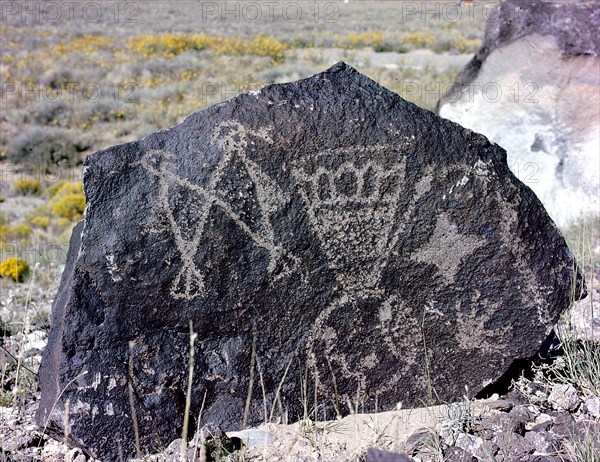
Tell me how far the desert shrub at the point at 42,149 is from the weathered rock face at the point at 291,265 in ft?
25.3

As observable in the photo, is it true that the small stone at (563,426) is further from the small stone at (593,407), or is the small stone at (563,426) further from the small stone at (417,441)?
the small stone at (417,441)

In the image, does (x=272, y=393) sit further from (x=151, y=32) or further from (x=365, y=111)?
(x=151, y=32)

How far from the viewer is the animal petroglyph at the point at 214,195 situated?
103 inches

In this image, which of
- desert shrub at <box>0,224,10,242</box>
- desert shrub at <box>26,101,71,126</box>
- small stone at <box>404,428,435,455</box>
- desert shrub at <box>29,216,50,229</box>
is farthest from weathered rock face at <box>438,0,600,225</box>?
desert shrub at <box>26,101,71,126</box>

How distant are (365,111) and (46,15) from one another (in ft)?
91.5

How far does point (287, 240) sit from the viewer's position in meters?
2.67

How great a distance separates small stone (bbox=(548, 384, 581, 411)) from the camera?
2.77 m

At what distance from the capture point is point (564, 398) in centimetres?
279

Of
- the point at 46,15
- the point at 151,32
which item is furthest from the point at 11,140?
the point at 46,15

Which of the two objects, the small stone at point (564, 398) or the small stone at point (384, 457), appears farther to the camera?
the small stone at point (564, 398)

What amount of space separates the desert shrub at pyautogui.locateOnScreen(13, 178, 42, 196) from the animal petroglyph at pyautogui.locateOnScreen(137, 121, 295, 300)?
7063 mm

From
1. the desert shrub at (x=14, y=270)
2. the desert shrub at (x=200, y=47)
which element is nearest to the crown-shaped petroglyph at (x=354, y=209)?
the desert shrub at (x=14, y=270)

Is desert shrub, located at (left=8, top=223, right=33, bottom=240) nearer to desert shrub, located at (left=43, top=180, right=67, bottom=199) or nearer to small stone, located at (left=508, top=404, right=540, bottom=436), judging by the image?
desert shrub, located at (left=43, top=180, right=67, bottom=199)

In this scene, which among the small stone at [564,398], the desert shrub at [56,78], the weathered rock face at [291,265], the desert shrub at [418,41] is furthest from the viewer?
the desert shrub at [418,41]
